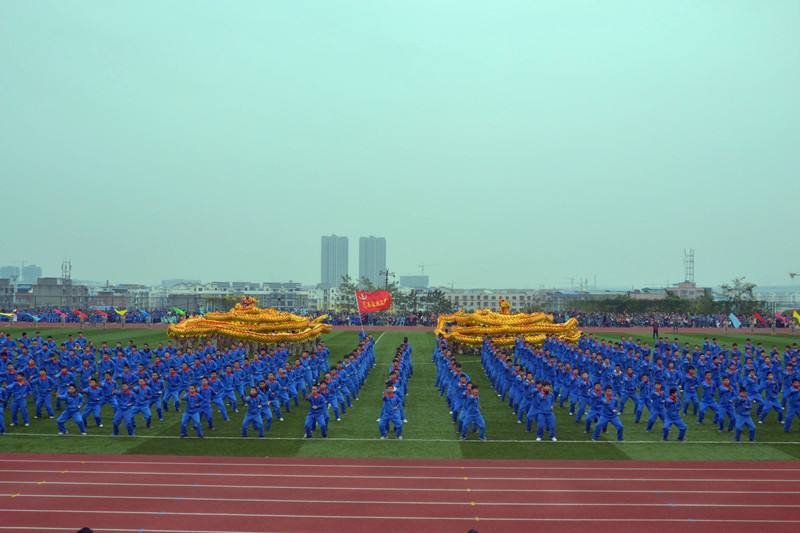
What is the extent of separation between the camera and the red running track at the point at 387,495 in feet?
34.7

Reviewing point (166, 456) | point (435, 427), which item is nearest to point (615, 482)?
point (435, 427)

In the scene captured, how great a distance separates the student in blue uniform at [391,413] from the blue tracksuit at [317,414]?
134cm

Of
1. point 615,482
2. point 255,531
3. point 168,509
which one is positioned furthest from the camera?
point 615,482

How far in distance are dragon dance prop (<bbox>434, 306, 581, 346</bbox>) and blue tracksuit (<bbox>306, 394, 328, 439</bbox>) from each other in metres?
16.8

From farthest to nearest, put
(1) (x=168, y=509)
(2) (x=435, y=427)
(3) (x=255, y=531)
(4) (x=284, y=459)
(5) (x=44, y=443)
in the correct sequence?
(2) (x=435, y=427), (5) (x=44, y=443), (4) (x=284, y=459), (1) (x=168, y=509), (3) (x=255, y=531)

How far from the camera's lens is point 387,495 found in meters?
11.9

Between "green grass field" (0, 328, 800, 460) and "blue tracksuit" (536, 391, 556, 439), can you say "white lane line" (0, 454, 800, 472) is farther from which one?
"blue tracksuit" (536, 391, 556, 439)

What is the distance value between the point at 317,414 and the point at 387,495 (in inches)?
190

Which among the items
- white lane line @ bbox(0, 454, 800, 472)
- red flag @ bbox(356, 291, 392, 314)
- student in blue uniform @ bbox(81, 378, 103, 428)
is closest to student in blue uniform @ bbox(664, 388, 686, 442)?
white lane line @ bbox(0, 454, 800, 472)

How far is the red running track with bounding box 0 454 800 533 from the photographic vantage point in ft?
34.7

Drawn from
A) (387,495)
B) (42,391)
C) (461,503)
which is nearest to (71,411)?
(42,391)

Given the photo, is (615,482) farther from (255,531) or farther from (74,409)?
(74,409)

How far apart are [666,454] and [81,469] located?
11888 millimetres

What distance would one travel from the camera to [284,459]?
14.2 metres
